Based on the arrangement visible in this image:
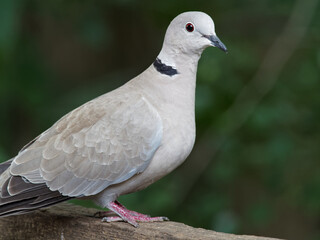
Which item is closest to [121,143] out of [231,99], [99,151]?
[99,151]

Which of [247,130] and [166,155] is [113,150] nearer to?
[166,155]

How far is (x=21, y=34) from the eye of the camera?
460 centimetres

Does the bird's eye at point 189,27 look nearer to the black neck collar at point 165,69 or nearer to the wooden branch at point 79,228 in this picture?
the black neck collar at point 165,69

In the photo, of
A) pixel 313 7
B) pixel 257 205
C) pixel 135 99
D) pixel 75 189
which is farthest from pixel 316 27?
pixel 75 189

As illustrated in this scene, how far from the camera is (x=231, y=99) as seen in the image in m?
3.95

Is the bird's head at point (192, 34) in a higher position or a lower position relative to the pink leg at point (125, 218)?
higher

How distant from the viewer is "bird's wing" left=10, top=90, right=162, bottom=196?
8.71 ft

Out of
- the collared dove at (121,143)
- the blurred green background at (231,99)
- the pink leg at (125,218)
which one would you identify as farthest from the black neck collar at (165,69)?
the blurred green background at (231,99)

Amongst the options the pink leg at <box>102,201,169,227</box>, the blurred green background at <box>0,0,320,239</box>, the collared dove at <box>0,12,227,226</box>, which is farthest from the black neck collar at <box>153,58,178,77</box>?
the blurred green background at <box>0,0,320,239</box>

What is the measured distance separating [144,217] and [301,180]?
1.71m

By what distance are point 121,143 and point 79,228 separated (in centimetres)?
41

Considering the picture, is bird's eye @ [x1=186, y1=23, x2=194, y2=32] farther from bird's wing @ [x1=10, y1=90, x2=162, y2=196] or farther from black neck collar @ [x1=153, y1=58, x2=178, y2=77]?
bird's wing @ [x1=10, y1=90, x2=162, y2=196]

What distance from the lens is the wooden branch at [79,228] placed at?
238 cm

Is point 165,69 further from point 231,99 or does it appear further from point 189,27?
point 231,99
